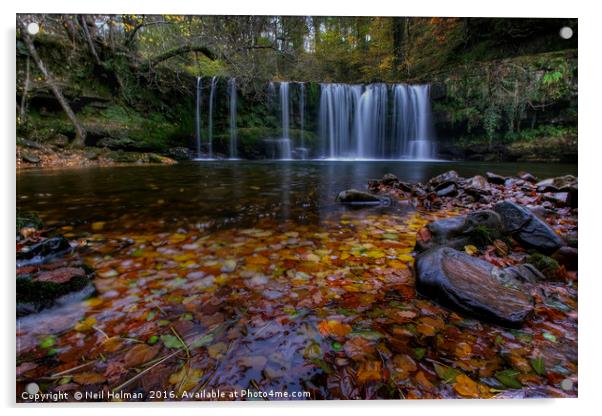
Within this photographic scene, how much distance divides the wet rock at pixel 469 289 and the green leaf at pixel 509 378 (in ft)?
0.60

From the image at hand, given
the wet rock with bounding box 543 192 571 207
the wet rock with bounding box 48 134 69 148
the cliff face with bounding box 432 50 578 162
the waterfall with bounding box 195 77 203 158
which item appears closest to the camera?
the cliff face with bounding box 432 50 578 162

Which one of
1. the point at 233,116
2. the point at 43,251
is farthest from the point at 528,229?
the point at 233,116

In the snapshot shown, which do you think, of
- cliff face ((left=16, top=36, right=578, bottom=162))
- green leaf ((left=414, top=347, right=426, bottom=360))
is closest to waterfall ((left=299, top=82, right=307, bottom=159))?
cliff face ((left=16, top=36, right=578, bottom=162))

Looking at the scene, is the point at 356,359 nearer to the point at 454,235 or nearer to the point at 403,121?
the point at 454,235

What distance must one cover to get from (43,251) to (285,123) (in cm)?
552

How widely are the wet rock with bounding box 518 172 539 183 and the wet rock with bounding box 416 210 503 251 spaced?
5.91ft

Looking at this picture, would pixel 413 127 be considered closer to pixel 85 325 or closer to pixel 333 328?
pixel 333 328

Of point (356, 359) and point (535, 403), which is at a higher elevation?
point (356, 359)

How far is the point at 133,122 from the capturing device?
5891 millimetres

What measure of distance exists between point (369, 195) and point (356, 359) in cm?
202

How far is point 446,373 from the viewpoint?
856mm

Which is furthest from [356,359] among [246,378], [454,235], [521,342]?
[454,235]

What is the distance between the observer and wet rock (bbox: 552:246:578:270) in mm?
1399

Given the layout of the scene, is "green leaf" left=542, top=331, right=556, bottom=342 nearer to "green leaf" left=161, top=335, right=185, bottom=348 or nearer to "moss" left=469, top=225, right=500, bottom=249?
"moss" left=469, top=225, right=500, bottom=249
